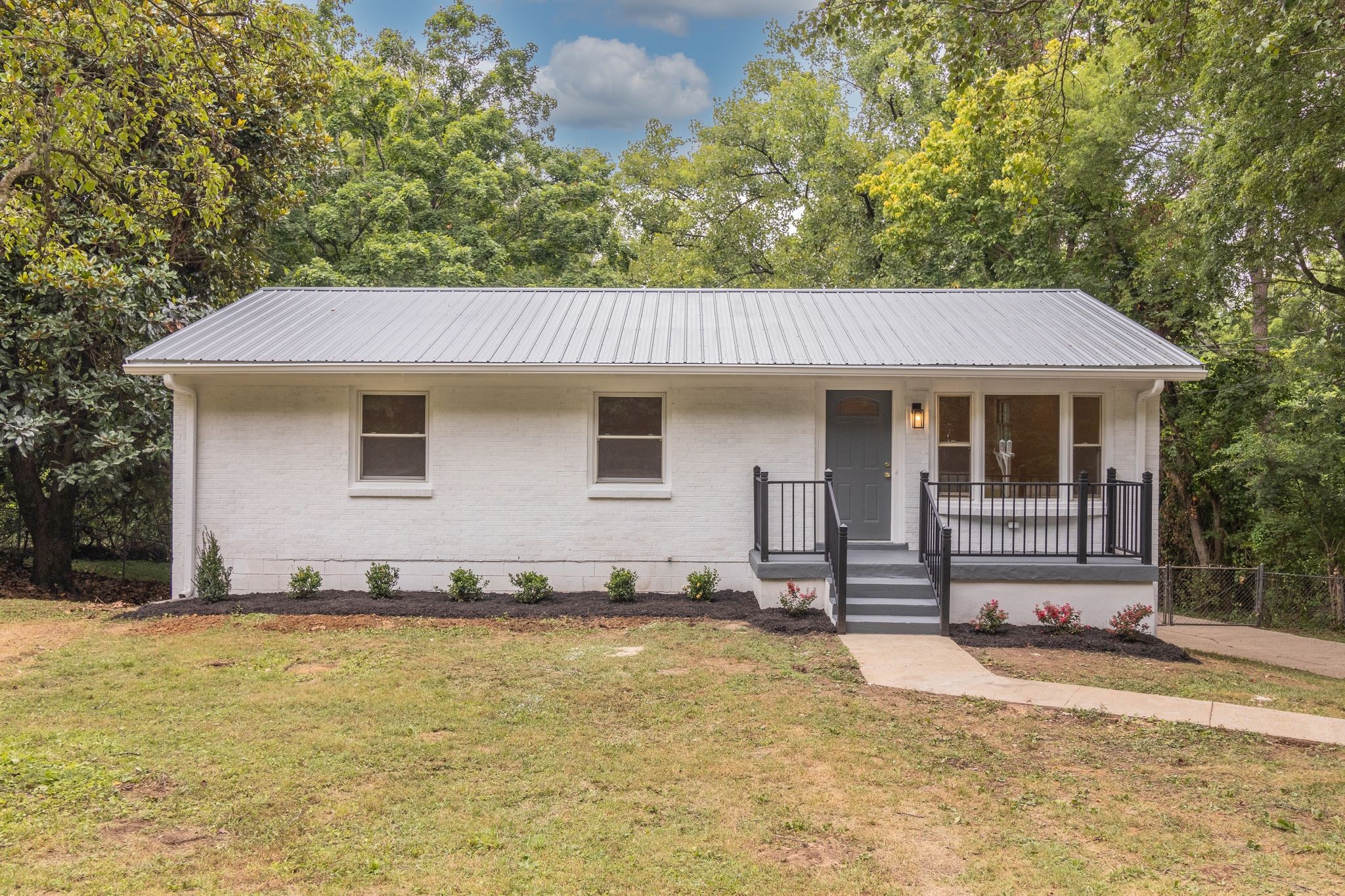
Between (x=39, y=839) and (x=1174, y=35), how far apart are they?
9.89 m

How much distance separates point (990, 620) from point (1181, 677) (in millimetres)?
1774

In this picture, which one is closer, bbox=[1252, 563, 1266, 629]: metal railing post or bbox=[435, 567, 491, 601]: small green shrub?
bbox=[435, 567, 491, 601]: small green shrub

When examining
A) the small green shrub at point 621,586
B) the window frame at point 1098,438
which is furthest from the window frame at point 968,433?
the small green shrub at point 621,586

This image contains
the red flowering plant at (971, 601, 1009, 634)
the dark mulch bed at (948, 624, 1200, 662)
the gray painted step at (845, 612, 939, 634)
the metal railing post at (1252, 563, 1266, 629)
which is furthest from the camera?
the metal railing post at (1252, 563, 1266, 629)

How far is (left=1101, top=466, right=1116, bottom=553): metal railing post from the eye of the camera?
9.02 m

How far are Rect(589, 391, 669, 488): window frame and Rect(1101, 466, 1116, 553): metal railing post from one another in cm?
495

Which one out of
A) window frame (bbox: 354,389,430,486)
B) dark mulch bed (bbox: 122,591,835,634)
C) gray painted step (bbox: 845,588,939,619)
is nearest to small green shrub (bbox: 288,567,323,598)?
dark mulch bed (bbox: 122,591,835,634)

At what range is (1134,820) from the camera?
416cm

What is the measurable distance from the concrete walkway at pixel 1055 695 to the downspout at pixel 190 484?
25.6 ft

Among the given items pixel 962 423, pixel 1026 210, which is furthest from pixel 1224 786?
pixel 1026 210

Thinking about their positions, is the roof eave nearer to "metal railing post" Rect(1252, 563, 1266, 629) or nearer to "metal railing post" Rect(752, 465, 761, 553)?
"metal railing post" Rect(752, 465, 761, 553)

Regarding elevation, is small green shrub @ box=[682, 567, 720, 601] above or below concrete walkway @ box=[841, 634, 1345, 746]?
above

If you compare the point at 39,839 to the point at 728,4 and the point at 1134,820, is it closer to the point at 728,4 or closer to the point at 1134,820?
the point at 1134,820

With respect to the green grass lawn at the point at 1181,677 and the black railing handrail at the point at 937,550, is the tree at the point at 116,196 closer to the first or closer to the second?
the black railing handrail at the point at 937,550
